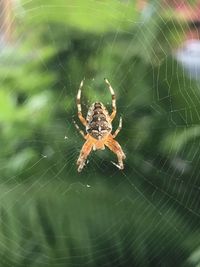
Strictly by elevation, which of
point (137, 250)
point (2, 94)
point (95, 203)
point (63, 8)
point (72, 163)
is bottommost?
point (137, 250)

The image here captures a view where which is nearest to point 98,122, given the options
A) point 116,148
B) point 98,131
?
point 98,131

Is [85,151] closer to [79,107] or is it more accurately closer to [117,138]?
[117,138]

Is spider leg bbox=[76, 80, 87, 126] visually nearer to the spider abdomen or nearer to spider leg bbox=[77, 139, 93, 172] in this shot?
the spider abdomen

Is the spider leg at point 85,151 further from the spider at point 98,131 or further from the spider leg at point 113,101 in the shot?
the spider leg at point 113,101

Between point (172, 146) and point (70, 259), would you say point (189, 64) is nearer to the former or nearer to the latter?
point (172, 146)

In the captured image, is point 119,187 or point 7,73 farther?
point 119,187

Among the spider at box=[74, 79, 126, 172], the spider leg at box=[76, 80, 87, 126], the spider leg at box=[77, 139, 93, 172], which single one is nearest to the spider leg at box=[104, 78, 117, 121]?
the spider at box=[74, 79, 126, 172]

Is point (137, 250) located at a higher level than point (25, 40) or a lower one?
lower

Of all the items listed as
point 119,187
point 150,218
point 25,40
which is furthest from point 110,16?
point 150,218
